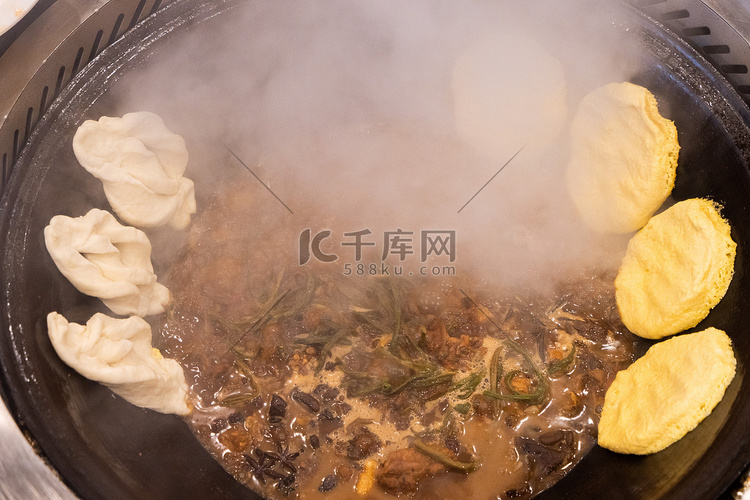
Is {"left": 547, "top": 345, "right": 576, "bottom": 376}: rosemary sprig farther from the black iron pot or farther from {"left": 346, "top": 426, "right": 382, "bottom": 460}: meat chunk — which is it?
{"left": 346, "top": 426, "right": 382, "bottom": 460}: meat chunk

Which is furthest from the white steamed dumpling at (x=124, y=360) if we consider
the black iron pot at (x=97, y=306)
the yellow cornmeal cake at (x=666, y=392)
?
the yellow cornmeal cake at (x=666, y=392)

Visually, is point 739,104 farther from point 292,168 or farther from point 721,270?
point 292,168

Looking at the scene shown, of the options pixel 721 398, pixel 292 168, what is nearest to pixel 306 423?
pixel 292 168

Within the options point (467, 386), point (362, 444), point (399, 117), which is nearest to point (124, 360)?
point (362, 444)

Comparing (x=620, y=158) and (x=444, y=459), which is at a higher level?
(x=620, y=158)

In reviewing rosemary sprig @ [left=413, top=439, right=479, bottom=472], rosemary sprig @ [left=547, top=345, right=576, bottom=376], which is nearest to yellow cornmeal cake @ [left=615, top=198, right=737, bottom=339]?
rosemary sprig @ [left=547, top=345, right=576, bottom=376]

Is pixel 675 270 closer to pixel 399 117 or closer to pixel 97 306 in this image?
pixel 399 117

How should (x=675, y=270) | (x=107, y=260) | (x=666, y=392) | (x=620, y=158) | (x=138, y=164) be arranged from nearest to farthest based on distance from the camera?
(x=666, y=392) → (x=107, y=260) → (x=675, y=270) → (x=138, y=164) → (x=620, y=158)
